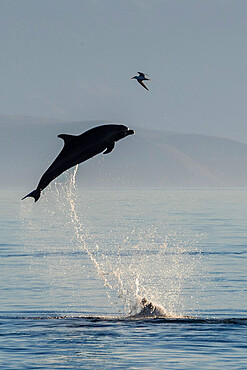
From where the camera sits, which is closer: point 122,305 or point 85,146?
point 85,146

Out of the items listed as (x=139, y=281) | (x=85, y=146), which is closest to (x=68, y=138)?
(x=85, y=146)

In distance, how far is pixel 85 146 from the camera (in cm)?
2025

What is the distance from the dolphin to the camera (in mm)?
20078

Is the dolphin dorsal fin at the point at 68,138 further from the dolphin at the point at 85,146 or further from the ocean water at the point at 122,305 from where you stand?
the ocean water at the point at 122,305

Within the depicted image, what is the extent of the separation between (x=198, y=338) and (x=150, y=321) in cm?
301

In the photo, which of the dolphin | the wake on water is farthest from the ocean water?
the dolphin

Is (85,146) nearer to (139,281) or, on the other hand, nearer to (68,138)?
(68,138)

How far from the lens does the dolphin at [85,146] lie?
20.1 m

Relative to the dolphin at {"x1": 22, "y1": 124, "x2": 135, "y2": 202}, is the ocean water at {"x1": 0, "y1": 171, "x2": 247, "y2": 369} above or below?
below

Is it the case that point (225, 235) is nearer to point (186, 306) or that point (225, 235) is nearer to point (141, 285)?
point (141, 285)

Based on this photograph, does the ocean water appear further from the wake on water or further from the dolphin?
the dolphin

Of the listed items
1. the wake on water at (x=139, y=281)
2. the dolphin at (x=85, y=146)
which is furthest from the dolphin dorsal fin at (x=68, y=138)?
the wake on water at (x=139, y=281)

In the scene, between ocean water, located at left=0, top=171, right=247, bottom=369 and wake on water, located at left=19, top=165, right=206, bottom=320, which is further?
wake on water, located at left=19, top=165, right=206, bottom=320

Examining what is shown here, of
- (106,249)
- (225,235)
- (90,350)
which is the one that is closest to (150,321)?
(90,350)
